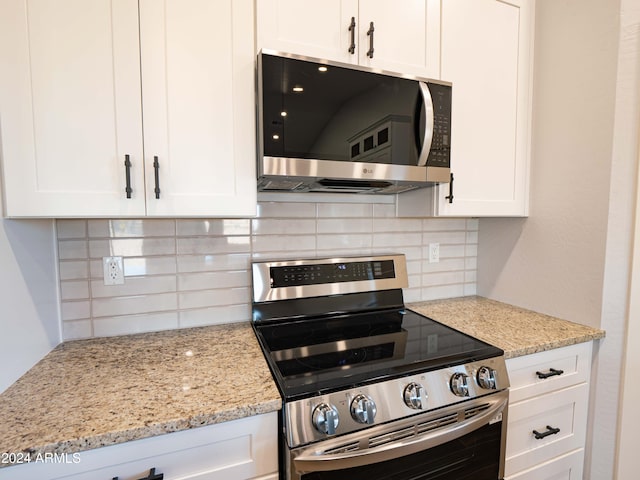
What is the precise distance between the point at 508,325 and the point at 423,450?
0.71 m

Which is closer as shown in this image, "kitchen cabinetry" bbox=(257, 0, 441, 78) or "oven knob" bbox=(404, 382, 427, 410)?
"oven knob" bbox=(404, 382, 427, 410)

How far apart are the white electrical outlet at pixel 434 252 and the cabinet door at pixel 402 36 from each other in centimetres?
85

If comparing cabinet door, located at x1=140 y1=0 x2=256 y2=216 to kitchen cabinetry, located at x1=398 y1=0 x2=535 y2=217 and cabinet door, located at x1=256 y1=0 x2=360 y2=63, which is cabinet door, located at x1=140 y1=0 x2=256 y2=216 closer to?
cabinet door, located at x1=256 y1=0 x2=360 y2=63

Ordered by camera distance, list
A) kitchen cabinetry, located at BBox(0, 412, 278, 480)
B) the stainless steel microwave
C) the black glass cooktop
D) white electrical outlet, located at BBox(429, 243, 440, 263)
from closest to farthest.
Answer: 1. kitchen cabinetry, located at BBox(0, 412, 278, 480)
2. the black glass cooktop
3. the stainless steel microwave
4. white electrical outlet, located at BBox(429, 243, 440, 263)

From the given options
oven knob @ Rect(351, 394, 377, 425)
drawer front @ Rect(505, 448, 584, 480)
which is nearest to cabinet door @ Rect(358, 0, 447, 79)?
oven knob @ Rect(351, 394, 377, 425)

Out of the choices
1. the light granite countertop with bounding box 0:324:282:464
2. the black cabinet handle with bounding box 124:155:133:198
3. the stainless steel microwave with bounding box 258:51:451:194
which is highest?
the stainless steel microwave with bounding box 258:51:451:194

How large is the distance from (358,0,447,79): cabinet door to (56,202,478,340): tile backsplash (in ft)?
2.08

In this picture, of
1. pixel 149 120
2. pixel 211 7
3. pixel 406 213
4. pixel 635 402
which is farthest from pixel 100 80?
pixel 635 402

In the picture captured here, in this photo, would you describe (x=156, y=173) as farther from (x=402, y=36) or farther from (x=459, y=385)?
(x=459, y=385)

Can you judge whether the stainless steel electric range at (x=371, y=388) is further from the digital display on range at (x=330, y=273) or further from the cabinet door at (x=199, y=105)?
the cabinet door at (x=199, y=105)

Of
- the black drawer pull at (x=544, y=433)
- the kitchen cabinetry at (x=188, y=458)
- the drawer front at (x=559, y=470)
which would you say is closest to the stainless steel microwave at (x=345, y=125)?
the kitchen cabinetry at (x=188, y=458)

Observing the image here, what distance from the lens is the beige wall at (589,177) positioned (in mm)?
1263

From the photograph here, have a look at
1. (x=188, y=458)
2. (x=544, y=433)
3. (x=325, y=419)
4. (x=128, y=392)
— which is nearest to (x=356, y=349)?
(x=325, y=419)

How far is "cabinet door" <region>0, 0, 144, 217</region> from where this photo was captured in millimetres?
894
